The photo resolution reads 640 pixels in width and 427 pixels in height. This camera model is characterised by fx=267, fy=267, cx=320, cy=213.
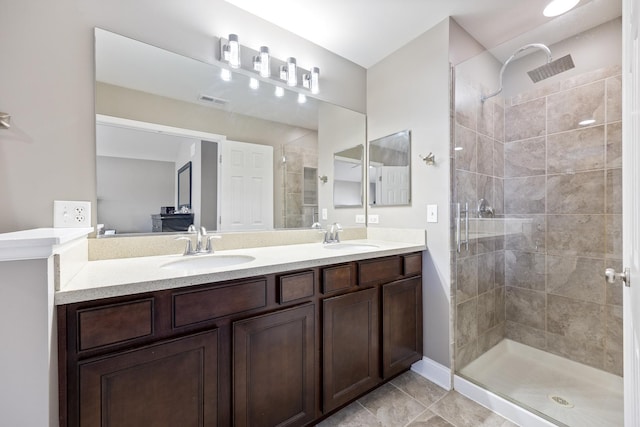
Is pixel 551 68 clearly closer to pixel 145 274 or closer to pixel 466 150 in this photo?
pixel 466 150

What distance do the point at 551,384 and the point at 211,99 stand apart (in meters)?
2.88

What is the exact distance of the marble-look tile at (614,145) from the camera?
168cm

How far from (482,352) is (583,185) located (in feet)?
4.63

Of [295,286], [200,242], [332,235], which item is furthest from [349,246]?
[200,242]

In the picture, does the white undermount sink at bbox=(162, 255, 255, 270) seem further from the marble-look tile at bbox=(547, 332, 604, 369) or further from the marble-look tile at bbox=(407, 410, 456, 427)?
the marble-look tile at bbox=(547, 332, 604, 369)

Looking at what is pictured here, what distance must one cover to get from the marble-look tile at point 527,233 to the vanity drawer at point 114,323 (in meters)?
2.54

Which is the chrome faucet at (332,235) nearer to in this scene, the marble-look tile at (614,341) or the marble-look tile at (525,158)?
the marble-look tile at (525,158)

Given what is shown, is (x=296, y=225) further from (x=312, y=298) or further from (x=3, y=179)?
(x=3, y=179)

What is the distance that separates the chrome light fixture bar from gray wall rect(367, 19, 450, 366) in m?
0.69

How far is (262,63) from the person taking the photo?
1751 mm

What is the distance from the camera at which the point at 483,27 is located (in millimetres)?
1893

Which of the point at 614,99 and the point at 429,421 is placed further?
the point at 614,99

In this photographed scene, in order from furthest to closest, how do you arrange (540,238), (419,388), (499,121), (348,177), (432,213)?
(348,177) < (499,121) < (540,238) < (432,213) < (419,388)

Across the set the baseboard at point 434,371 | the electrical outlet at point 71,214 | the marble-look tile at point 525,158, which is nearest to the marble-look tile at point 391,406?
the baseboard at point 434,371
